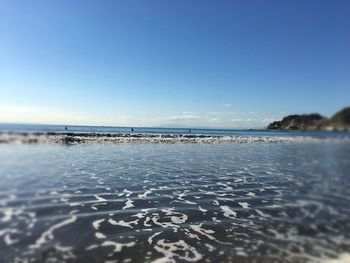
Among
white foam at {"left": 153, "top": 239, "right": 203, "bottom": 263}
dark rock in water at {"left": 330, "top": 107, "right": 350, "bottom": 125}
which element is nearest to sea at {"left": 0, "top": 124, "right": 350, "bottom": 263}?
white foam at {"left": 153, "top": 239, "right": 203, "bottom": 263}

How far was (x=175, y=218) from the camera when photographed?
35.4ft

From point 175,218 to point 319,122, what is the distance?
562cm

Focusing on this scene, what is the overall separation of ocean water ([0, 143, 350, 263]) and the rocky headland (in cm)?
300

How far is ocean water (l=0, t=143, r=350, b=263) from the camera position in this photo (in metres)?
7.98

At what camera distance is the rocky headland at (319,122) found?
6480 millimetres

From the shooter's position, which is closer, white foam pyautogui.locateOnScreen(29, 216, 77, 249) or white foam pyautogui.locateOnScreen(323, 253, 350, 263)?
white foam pyautogui.locateOnScreen(323, 253, 350, 263)

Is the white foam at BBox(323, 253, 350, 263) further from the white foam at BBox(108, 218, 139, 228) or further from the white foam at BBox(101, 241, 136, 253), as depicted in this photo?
the white foam at BBox(108, 218, 139, 228)

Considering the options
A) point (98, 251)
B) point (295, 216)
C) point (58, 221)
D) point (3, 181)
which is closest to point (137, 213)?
point (58, 221)

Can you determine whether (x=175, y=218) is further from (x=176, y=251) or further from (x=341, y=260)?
(x=341, y=260)

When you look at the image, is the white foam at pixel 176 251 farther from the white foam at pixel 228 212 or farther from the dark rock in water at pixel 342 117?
the dark rock in water at pixel 342 117

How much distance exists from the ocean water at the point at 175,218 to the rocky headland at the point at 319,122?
3.00 metres

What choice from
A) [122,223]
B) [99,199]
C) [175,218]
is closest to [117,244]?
[122,223]

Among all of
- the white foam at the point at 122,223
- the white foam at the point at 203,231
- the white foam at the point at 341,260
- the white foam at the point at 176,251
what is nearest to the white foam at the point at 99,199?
the white foam at the point at 122,223

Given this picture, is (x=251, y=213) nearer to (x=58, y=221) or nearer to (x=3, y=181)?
(x=58, y=221)
